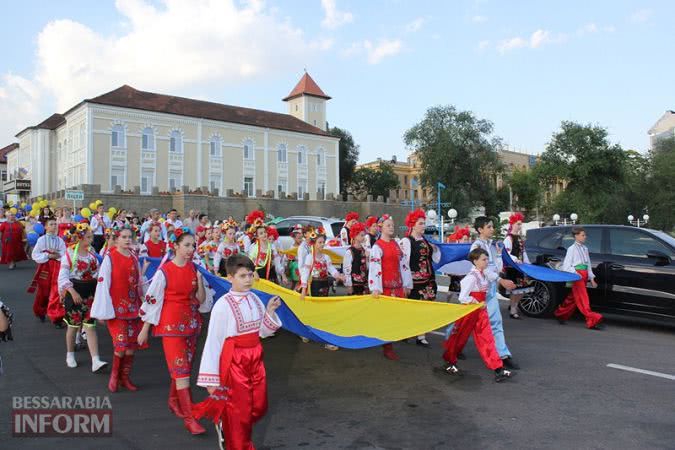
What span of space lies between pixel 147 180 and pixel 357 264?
5309 cm

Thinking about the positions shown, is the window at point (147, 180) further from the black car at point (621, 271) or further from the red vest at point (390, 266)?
the red vest at point (390, 266)

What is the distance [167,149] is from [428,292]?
54738mm

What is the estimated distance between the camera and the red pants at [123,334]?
5.68 m

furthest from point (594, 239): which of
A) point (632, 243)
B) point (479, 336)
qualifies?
point (479, 336)

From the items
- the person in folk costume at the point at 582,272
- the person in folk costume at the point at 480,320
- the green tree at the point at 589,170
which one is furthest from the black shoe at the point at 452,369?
the green tree at the point at 589,170

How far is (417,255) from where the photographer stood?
7.91 meters

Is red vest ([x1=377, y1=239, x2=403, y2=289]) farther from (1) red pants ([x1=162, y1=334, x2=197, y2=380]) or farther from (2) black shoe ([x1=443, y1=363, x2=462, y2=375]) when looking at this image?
(1) red pants ([x1=162, y1=334, x2=197, y2=380])

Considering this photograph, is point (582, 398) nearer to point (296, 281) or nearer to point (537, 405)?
point (537, 405)

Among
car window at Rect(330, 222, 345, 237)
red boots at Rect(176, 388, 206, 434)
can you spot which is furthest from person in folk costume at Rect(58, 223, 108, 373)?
car window at Rect(330, 222, 345, 237)

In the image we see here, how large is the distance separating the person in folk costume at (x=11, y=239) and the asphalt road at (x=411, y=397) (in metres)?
9.88

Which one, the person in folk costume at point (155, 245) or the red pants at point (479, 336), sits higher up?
the person in folk costume at point (155, 245)

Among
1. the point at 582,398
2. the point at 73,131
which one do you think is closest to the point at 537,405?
the point at 582,398

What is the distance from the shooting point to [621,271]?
369 inches

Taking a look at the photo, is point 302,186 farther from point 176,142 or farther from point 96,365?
point 96,365
